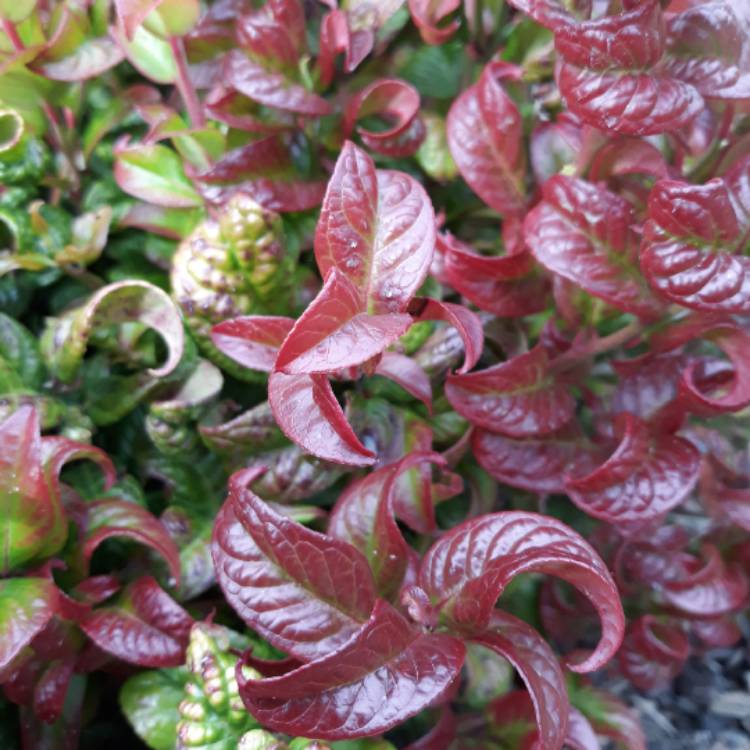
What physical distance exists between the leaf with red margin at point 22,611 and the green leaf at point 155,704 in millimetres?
143

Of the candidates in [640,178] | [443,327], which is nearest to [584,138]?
[640,178]

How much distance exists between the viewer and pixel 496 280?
2.47 ft

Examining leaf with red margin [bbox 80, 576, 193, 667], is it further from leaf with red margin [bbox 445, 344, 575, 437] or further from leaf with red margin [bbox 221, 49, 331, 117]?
leaf with red margin [bbox 221, 49, 331, 117]

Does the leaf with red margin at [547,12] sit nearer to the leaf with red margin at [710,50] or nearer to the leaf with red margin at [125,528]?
the leaf with red margin at [710,50]

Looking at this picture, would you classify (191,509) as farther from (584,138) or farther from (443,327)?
(584,138)

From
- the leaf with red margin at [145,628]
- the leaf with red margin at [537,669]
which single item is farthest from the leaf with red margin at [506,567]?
the leaf with red margin at [145,628]

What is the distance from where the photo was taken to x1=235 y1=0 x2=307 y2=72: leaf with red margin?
2.52 feet

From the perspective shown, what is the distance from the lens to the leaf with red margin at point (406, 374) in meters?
0.68

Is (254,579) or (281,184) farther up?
(281,184)

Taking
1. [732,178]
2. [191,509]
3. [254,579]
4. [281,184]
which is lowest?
[191,509]

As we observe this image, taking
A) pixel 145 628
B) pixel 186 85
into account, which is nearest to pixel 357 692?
pixel 145 628

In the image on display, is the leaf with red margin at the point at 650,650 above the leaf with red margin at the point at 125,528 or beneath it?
beneath

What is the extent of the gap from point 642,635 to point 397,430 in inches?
13.1

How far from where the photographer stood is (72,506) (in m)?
0.72
